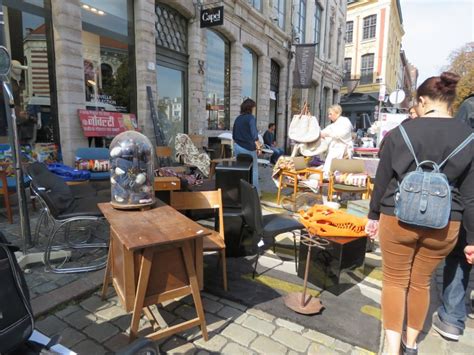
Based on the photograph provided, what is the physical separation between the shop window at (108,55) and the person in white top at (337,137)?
4569mm

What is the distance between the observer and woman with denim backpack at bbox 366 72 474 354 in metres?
1.70

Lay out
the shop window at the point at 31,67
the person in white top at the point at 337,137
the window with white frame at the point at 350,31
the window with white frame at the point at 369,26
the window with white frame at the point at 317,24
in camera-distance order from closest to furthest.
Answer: the shop window at the point at 31,67, the person in white top at the point at 337,137, the window with white frame at the point at 317,24, the window with white frame at the point at 369,26, the window with white frame at the point at 350,31

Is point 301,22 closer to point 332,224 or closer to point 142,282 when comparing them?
point 332,224

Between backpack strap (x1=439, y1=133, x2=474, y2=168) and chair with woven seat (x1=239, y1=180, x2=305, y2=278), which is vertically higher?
backpack strap (x1=439, y1=133, x2=474, y2=168)

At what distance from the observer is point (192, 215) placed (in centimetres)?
394

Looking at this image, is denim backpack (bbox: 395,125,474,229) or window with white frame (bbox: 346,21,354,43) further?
window with white frame (bbox: 346,21,354,43)

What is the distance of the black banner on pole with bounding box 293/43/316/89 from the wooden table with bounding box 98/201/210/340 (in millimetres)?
13500

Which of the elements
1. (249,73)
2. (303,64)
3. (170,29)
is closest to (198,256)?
(170,29)

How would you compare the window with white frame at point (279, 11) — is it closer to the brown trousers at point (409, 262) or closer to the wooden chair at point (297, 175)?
the wooden chair at point (297, 175)

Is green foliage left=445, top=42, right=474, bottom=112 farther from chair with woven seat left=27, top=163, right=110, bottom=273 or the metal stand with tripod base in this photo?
chair with woven seat left=27, top=163, right=110, bottom=273

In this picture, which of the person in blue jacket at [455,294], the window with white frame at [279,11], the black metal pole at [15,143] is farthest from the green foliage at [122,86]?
the window with white frame at [279,11]

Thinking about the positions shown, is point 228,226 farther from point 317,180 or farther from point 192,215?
point 317,180

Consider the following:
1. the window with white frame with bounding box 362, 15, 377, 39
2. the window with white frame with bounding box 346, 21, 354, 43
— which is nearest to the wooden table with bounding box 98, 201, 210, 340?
the window with white frame with bounding box 362, 15, 377, 39

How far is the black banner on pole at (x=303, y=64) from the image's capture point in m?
14.4
